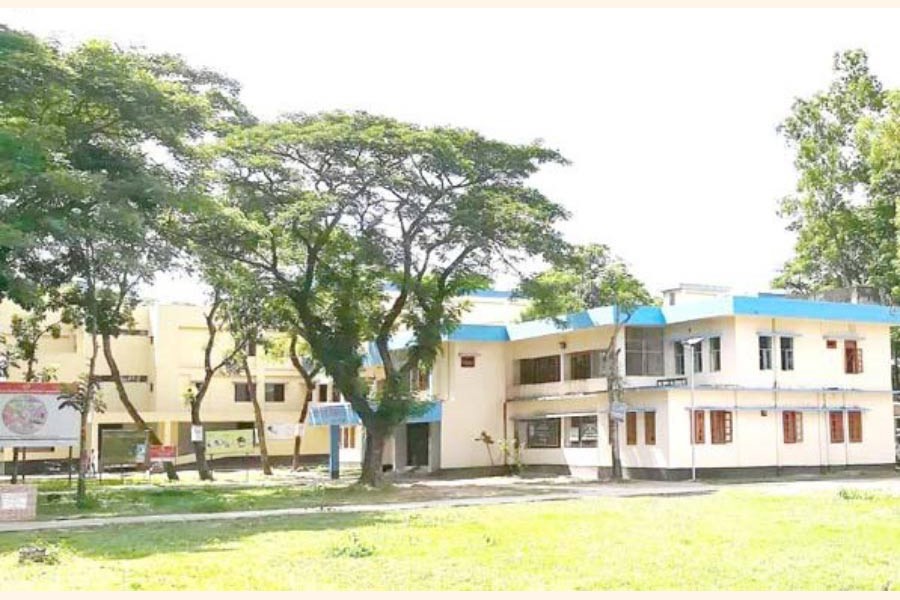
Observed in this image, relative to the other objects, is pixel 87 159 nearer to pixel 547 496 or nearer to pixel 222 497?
pixel 222 497

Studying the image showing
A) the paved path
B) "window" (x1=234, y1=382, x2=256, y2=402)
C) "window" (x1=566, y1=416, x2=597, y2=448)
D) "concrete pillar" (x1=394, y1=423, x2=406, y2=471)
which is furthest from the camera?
"window" (x1=234, y1=382, x2=256, y2=402)

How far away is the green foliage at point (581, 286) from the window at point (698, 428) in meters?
3.61

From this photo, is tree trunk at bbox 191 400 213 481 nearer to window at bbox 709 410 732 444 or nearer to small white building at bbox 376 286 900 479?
small white building at bbox 376 286 900 479

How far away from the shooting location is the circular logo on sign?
21.7m

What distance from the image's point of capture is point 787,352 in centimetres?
3156

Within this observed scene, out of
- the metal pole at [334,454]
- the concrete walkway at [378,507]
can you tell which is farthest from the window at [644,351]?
the metal pole at [334,454]

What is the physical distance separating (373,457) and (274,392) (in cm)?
2736

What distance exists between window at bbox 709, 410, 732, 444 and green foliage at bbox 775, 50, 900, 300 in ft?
43.6

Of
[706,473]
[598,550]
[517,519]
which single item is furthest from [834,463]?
[598,550]

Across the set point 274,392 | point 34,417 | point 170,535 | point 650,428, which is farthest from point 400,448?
point 170,535

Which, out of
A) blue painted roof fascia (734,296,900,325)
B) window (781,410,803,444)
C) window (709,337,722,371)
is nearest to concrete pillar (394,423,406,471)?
window (709,337,722,371)

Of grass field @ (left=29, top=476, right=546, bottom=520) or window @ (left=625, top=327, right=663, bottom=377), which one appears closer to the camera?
grass field @ (left=29, top=476, right=546, bottom=520)

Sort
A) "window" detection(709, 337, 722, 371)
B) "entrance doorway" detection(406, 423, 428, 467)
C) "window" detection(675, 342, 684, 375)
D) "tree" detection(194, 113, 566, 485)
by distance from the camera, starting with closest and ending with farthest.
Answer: "tree" detection(194, 113, 566, 485), "window" detection(709, 337, 722, 371), "window" detection(675, 342, 684, 375), "entrance doorway" detection(406, 423, 428, 467)

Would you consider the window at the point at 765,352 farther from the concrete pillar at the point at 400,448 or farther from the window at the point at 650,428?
the concrete pillar at the point at 400,448
